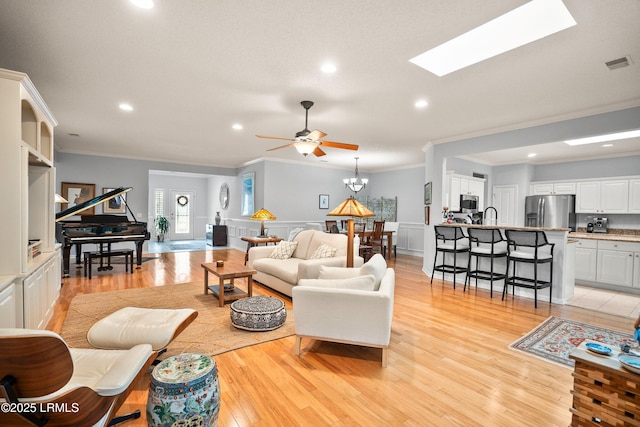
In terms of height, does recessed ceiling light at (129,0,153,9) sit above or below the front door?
above

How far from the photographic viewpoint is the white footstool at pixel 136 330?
2236 millimetres

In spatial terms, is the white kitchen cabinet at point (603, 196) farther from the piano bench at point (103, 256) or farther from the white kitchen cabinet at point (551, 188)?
the piano bench at point (103, 256)

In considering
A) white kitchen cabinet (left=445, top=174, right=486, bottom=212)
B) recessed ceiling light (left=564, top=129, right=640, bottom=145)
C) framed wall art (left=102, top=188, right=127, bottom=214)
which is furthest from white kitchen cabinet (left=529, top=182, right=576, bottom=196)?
framed wall art (left=102, top=188, right=127, bottom=214)

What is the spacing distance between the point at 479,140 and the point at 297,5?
172 inches

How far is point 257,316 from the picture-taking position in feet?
10.5

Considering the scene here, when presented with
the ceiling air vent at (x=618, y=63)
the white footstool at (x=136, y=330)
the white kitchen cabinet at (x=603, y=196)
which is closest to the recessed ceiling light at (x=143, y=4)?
the white footstool at (x=136, y=330)

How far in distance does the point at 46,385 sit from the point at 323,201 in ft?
28.1

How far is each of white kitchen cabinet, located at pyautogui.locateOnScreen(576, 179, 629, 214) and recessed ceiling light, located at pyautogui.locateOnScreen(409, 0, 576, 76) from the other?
5.63 meters

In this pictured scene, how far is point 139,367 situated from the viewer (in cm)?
168

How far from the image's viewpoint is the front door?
12359 millimetres

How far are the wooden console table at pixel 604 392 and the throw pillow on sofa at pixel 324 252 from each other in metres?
3.04

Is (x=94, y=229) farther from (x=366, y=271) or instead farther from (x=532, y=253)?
(x=532, y=253)

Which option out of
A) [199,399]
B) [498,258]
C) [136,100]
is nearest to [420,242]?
[498,258]

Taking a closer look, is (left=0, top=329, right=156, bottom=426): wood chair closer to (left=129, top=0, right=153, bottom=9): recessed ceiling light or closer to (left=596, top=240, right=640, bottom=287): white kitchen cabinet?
(left=129, top=0, right=153, bottom=9): recessed ceiling light
